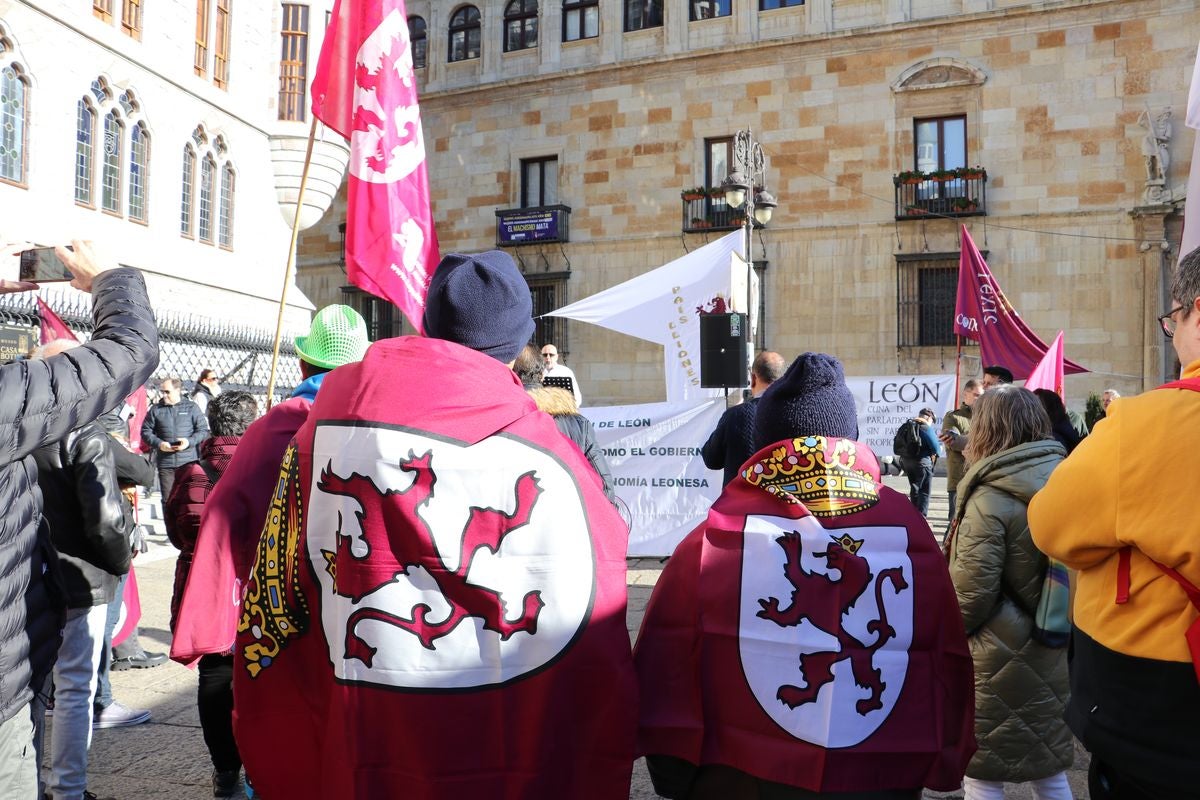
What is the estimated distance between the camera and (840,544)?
2.06 metres

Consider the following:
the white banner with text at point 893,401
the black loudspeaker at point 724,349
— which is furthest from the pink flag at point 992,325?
the black loudspeaker at point 724,349

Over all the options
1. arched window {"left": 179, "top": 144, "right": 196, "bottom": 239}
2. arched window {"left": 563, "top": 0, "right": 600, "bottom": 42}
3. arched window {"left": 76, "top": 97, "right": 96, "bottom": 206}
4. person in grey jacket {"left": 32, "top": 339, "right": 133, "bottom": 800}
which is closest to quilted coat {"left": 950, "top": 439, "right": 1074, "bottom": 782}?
person in grey jacket {"left": 32, "top": 339, "right": 133, "bottom": 800}

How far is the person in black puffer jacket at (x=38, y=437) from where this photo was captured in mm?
1977

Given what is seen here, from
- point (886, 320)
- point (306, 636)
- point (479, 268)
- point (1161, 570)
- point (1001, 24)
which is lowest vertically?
point (306, 636)

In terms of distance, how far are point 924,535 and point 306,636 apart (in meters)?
1.42

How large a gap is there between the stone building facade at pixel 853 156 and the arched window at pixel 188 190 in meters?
9.18

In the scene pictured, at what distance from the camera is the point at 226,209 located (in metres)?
16.2

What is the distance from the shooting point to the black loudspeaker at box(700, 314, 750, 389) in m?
8.47

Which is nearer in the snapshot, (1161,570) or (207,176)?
(1161,570)

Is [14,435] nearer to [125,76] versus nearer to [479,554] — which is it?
[479,554]

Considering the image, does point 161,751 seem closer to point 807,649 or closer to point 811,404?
point 807,649

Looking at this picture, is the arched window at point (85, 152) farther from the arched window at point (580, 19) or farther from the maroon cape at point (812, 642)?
the maroon cape at point (812, 642)

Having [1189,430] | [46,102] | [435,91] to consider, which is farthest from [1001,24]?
[1189,430]

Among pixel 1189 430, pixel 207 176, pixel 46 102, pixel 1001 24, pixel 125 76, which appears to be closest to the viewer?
pixel 1189 430
